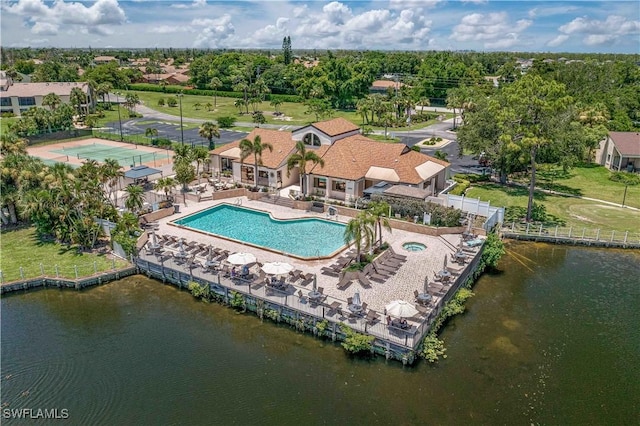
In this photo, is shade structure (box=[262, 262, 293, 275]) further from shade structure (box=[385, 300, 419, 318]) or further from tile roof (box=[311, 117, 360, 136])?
tile roof (box=[311, 117, 360, 136])

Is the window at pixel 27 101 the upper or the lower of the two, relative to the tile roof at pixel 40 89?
lower

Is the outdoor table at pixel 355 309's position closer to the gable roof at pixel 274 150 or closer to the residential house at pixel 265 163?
the residential house at pixel 265 163

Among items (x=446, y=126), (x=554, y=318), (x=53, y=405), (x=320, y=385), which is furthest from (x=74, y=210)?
(x=446, y=126)

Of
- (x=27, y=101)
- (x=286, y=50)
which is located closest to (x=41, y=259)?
(x=27, y=101)

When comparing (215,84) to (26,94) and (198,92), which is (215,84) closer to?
(198,92)

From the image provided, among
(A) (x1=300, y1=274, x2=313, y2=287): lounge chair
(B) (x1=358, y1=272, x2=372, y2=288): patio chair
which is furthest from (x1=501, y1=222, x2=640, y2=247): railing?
(A) (x1=300, y1=274, x2=313, y2=287): lounge chair

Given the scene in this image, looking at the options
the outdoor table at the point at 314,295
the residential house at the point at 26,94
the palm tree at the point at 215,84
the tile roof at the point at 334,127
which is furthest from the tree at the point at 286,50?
the outdoor table at the point at 314,295

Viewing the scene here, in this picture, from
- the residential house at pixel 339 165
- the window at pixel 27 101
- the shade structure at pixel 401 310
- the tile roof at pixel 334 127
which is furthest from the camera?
the window at pixel 27 101
